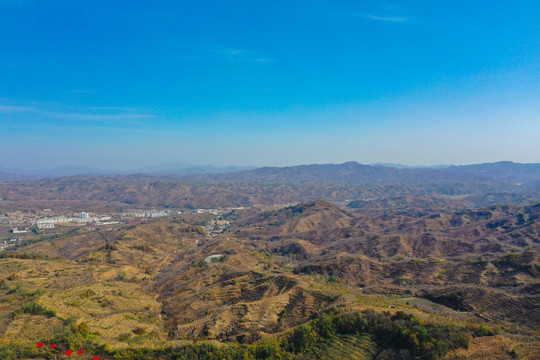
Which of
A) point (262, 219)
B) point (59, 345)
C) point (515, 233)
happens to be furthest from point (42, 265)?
point (515, 233)

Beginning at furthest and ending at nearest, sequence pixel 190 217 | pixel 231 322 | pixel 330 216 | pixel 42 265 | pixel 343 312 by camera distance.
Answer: pixel 190 217, pixel 330 216, pixel 42 265, pixel 231 322, pixel 343 312

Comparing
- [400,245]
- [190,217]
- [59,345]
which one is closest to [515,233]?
[400,245]

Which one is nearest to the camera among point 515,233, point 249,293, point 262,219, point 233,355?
point 233,355

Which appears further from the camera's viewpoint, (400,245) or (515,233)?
(515,233)

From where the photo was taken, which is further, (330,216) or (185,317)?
(330,216)

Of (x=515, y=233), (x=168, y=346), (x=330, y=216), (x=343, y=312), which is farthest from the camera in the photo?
(x=330, y=216)

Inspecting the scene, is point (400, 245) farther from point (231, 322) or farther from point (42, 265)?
point (42, 265)

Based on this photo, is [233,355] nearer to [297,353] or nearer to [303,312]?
[297,353]

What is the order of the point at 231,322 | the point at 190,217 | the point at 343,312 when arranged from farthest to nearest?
the point at 190,217, the point at 231,322, the point at 343,312

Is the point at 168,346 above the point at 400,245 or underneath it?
above
